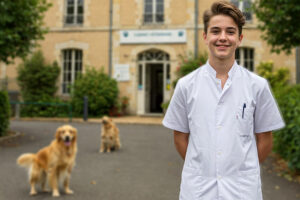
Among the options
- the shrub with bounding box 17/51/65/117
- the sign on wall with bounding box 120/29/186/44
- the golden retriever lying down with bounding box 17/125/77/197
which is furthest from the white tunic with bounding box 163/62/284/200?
the shrub with bounding box 17/51/65/117

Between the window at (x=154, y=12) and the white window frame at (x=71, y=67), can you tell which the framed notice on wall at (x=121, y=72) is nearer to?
the white window frame at (x=71, y=67)

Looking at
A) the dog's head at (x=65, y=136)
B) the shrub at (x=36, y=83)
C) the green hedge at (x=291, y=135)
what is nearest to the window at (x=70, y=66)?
the shrub at (x=36, y=83)

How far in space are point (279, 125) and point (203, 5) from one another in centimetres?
1486

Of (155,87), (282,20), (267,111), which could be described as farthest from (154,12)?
(267,111)

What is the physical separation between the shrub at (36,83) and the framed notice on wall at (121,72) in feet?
10.5

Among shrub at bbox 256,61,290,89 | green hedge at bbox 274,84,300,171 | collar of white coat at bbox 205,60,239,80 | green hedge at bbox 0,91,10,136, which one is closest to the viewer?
collar of white coat at bbox 205,60,239,80

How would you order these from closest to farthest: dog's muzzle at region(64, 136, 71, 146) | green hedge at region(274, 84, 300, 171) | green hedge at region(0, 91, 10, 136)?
1. dog's muzzle at region(64, 136, 71, 146)
2. green hedge at region(274, 84, 300, 171)
3. green hedge at region(0, 91, 10, 136)

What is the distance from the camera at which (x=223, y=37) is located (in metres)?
1.61

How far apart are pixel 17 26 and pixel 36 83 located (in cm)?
840

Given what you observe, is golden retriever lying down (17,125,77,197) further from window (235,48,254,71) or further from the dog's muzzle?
window (235,48,254,71)

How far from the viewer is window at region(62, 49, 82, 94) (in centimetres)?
1668

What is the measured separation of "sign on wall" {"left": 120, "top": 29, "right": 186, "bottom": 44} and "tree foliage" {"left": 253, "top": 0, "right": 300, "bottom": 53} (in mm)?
7543

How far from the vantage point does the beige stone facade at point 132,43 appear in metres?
15.4

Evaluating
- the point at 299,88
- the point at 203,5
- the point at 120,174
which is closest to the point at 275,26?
the point at 299,88
